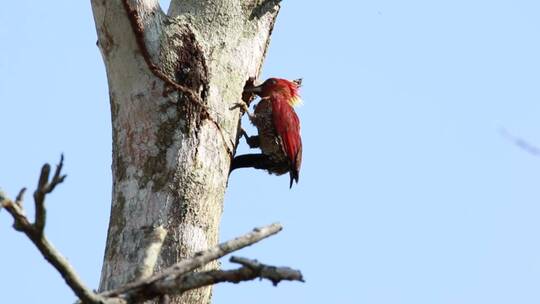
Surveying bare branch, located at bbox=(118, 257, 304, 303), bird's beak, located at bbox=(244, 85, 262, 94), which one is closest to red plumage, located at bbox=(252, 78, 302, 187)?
bird's beak, located at bbox=(244, 85, 262, 94)

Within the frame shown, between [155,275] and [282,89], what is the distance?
400 centimetres

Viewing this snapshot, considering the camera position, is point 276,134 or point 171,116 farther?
point 276,134

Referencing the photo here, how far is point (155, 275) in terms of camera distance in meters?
2.61

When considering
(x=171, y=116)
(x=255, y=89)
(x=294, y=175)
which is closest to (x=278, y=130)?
(x=294, y=175)

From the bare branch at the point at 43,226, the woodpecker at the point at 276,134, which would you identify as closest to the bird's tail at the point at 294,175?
the woodpecker at the point at 276,134

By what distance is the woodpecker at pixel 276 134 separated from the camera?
241 inches

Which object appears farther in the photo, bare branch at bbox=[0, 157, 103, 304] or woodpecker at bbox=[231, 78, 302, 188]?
woodpecker at bbox=[231, 78, 302, 188]

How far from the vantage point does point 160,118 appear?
4055mm

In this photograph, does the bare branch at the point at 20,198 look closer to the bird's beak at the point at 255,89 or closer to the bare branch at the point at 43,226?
the bare branch at the point at 43,226

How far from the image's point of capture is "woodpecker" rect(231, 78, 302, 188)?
6.12 metres

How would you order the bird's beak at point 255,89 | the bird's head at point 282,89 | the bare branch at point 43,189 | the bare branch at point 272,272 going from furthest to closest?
the bird's head at point 282,89 → the bird's beak at point 255,89 → the bare branch at point 272,272 → the bare branch at point 43,189

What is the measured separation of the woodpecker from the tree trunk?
4.59 feet

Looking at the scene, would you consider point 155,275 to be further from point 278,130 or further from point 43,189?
point 278,130

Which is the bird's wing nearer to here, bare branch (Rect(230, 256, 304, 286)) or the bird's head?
the bird's head
